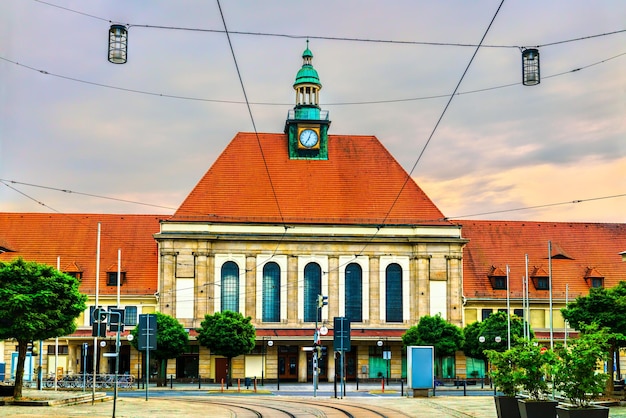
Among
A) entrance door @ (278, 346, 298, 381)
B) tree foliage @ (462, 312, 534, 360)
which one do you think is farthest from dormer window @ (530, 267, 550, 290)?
entrance door @ (278, 346, 298, 381)

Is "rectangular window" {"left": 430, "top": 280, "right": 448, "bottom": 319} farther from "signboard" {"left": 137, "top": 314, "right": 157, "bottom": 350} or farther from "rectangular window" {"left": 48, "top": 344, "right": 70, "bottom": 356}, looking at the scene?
"signboard" {"left": 137, "top": 314, "right": 157, "bottom": 350}

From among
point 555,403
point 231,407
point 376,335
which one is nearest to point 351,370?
point 376,335

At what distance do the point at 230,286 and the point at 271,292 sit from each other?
Answer: 3.07m

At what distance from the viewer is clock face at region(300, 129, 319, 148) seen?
243 ft

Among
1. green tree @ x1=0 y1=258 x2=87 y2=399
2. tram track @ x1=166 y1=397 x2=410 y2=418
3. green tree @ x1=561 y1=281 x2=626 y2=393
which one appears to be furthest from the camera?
green tree @ x1=561 y1=281 x2=626 y2=393

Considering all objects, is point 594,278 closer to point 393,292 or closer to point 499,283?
point 499,283

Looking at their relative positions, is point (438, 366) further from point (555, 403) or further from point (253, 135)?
point (555, 403)

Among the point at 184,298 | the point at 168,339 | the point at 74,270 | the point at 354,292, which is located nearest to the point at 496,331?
the point at 354,292

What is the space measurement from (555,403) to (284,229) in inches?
1838

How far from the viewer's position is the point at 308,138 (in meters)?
74.1

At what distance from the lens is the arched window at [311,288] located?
69.6 metres

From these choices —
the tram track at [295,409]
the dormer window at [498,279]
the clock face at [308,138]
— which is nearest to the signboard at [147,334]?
the tram track at [295,409]

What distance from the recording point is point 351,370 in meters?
69.0

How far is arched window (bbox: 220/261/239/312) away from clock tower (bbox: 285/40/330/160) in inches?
406
